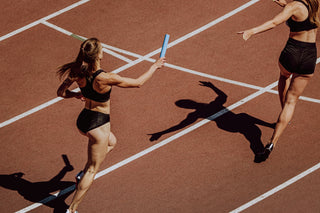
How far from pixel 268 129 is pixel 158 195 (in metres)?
2.32

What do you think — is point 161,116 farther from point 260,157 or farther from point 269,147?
point 269,147

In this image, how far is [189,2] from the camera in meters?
11.6

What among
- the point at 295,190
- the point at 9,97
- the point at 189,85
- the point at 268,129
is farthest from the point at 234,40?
the point at 9,97

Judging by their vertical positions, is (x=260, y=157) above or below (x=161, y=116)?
below

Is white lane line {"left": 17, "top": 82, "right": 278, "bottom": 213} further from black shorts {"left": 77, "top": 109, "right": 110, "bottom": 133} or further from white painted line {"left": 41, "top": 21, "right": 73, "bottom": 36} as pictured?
white painted line {"left": 41, "top": 21, "right": 73, "bottom": 36}

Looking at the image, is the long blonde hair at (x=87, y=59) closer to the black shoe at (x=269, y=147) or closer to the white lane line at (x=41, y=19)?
the black shoe at (x=269, y=147)

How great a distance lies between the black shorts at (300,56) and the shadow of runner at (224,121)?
1.37 meters

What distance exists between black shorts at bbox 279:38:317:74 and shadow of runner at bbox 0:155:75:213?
149 inches

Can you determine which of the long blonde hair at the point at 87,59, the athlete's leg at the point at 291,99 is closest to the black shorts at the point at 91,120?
the long blonde hair at the point at 87,59

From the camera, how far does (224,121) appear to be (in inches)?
348

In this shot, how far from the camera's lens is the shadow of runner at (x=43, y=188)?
767 centimetres

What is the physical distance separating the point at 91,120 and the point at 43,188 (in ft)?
5.90

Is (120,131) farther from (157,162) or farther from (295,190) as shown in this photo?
(295,190)

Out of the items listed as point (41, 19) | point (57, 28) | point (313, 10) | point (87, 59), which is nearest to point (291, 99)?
point (313, 10)
